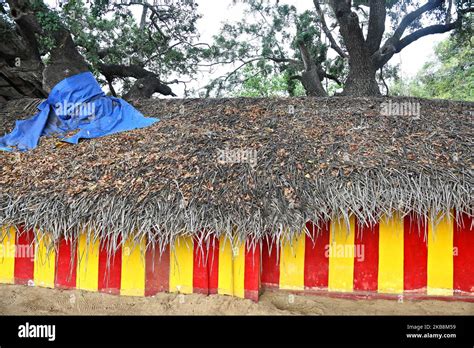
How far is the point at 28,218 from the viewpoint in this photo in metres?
4.05

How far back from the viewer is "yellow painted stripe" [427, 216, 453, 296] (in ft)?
13.4

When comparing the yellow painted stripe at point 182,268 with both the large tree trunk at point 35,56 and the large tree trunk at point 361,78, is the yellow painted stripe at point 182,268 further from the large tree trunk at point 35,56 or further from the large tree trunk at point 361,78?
the large tree trunk at point 361,78

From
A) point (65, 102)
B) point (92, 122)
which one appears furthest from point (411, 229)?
point (65, 102)

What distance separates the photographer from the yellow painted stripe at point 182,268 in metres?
4.11

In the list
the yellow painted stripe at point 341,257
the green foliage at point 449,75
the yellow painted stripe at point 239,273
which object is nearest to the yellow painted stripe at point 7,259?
the yellow painted stripe at point 239,273

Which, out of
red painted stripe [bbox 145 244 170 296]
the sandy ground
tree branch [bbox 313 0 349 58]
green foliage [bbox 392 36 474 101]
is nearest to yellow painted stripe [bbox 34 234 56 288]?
the sandy ground

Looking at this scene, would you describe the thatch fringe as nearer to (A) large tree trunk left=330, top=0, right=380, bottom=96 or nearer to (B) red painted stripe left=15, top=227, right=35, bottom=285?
(B) red painted stripe left=15, top=227, right=35, bottom=285

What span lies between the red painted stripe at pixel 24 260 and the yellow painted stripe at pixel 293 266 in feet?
9.06

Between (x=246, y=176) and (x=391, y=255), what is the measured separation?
5.68 ft

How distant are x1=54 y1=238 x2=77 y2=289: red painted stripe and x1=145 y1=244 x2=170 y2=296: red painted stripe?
2.72 ft

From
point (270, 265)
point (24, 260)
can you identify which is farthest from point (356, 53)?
point (24, 260)
